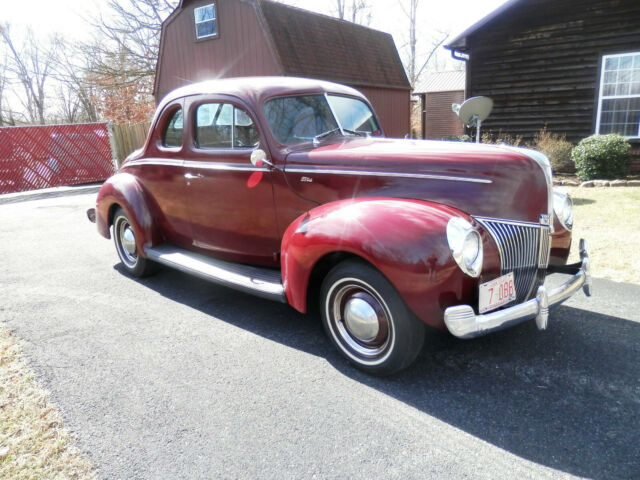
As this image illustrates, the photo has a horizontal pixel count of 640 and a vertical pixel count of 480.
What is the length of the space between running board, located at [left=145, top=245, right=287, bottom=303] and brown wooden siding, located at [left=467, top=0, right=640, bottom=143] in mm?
9879

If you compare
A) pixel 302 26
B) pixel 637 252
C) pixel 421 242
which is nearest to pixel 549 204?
pixel 421 242

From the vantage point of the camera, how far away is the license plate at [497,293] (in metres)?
2.40

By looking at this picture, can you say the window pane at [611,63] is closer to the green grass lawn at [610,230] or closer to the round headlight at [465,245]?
the green grass lawn at [610,230]

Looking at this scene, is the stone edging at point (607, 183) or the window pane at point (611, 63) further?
the window pane at point (611, 63)

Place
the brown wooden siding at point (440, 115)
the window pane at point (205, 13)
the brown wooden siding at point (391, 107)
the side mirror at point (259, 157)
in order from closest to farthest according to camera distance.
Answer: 1. the side mirror at point (259, 157)
2. the window pane at point (205, 13)
3. the brown wooden siding at point (391, 107)
4. the brown wooden siding at point (440, 115)

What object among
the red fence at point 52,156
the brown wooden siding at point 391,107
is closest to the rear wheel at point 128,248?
the red fence at point 52,156

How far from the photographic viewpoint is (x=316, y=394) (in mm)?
2584

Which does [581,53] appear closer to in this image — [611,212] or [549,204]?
[611,212]

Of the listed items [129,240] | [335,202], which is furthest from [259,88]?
[129,240]

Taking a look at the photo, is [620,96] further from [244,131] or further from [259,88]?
[244,131]

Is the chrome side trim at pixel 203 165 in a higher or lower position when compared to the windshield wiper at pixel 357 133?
lower

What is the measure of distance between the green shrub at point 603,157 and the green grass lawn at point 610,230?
1.01 metres

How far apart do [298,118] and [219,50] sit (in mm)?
12039

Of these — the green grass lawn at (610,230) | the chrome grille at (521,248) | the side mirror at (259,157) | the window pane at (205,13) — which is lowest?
the green grass lawn at (610,230)
